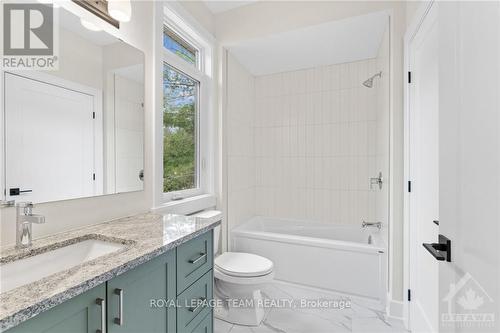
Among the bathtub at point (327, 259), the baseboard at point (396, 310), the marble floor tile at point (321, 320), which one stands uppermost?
the bathtub at point (327, 259)

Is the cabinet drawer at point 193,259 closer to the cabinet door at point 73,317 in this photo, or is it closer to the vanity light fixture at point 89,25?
the cabinet door at point 73,317

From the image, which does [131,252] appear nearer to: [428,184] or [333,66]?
[428,184]

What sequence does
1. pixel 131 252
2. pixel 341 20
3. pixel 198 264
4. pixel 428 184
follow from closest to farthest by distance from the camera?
pixel 131 252 < pixel 198 264 < pixel 428 184 < pixel 341 20

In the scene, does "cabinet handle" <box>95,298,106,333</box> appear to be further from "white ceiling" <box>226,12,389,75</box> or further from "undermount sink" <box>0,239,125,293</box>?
"white ceiling" <box>226,12,389,75</box>

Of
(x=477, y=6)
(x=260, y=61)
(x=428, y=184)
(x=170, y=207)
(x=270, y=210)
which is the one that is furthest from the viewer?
(x=270, y=210)

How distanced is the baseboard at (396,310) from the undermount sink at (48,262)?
80.4 inches

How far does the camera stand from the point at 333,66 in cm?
311

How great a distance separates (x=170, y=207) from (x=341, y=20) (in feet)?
6.89

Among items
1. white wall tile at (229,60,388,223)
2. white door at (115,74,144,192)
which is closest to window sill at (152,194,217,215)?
white door at (115,74,144,192)

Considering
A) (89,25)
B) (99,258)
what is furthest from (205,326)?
(89,25)

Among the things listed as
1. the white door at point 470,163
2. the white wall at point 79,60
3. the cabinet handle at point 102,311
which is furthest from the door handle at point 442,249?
the white wall at point 79,60

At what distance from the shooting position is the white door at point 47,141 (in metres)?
1.02

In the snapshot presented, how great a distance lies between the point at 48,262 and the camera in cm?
99

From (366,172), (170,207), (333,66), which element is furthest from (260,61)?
(170,207)
